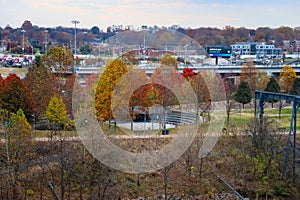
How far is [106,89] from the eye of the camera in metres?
9.76

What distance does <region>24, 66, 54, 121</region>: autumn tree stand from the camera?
Result: 10969mm

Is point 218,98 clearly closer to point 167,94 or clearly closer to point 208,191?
point 167,94

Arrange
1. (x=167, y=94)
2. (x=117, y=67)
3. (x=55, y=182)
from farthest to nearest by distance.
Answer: (x=167, y=94)
(x=117, y=67)
(x=55, y=182)

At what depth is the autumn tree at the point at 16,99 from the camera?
9828 millimetres

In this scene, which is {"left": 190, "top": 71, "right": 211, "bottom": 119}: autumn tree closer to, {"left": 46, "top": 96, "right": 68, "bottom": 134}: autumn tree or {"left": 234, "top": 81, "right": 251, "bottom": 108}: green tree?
{"left": 234, "top": 81, "right": 251, "bottom": 108}: green tree

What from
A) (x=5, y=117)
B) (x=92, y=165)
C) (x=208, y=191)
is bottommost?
(x=208, y=191)

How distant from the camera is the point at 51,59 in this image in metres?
14.6

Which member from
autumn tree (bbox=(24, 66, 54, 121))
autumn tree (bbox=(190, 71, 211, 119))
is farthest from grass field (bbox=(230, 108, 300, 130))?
autumn tree (bbox=(24, 66, 54, 121))

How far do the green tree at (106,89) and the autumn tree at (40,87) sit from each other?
1.88 meters

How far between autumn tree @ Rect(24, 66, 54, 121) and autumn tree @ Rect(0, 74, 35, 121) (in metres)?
0.54

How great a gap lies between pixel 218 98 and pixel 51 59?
5.93 metres

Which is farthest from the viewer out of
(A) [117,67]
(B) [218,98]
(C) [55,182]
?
(B) [218,98]

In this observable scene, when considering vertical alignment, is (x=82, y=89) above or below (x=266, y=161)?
above

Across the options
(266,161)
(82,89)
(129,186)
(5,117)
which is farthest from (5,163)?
(266,161)
